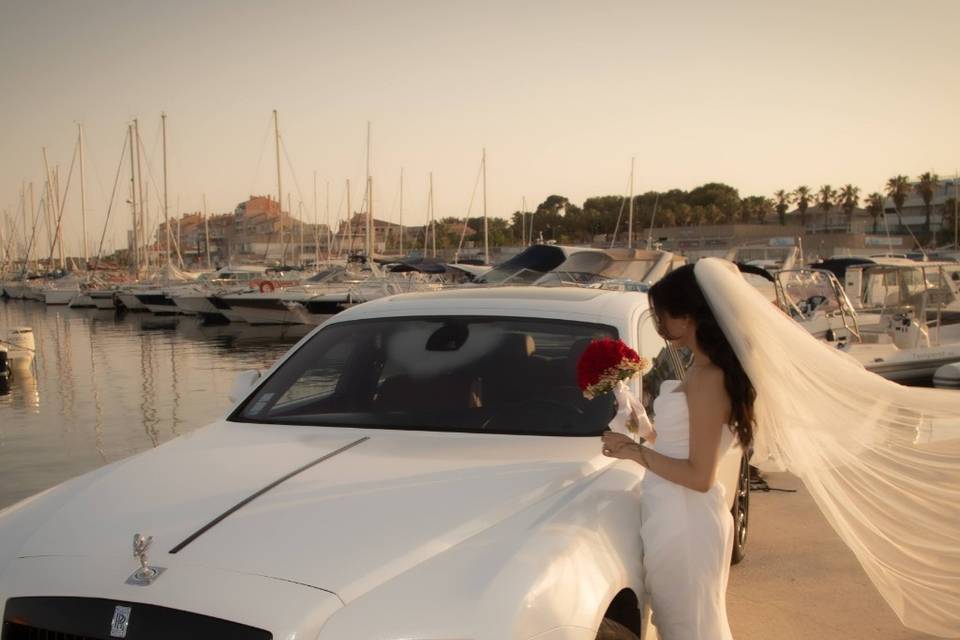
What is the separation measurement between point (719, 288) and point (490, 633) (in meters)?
1.49

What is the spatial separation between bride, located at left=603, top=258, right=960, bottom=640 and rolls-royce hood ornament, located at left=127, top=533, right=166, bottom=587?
5.15 ft

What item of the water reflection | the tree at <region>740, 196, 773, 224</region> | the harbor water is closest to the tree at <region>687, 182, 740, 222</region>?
the tree at <region>740, 196, 773, 224</region>

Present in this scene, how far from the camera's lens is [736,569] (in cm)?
547

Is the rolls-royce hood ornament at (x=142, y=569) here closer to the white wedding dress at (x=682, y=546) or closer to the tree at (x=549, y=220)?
the white wedding dress at (x=682, y=546)

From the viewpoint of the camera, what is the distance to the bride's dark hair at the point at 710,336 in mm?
3094

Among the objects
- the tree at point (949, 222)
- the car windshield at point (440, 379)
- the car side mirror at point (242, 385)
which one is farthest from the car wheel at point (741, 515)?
the tree at point (949, 222)

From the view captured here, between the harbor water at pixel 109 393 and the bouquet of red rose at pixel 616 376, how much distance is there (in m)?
7.71

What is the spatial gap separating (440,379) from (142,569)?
202cm

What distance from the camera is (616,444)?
3176 millimetres

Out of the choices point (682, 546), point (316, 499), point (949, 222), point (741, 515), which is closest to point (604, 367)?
point (682, 546)

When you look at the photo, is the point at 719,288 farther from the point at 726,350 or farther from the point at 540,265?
the point at 540,265

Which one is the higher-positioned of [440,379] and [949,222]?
[949,222]

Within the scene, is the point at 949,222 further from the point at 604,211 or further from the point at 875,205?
the point at 604,211

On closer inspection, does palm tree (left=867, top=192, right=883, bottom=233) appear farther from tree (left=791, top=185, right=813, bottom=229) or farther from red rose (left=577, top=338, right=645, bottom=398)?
red rose (left=577, top=338, right=645, bottom=398)
